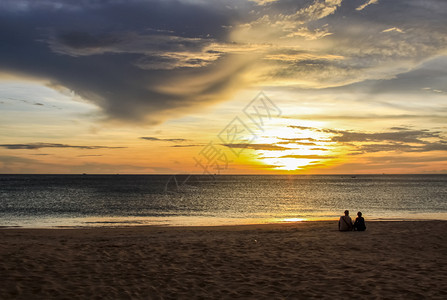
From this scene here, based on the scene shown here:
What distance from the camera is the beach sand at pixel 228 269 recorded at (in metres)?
8.57

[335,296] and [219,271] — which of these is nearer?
[335,296]

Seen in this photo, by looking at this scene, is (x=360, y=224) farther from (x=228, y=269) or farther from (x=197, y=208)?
(x=197, y=208)

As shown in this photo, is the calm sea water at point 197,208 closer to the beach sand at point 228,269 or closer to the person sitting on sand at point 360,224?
the person sitting on sand at point 360,224

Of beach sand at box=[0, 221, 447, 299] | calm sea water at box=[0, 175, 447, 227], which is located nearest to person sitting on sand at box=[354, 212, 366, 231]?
beach sand at box=[0, 221, 447, 299]

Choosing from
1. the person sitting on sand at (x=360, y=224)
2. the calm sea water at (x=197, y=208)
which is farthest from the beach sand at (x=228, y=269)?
the calm sea water at (x=197, y=208)

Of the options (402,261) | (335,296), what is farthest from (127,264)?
(402,261)

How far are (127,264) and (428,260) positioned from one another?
10.2 metres

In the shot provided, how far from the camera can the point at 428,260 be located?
11.9m

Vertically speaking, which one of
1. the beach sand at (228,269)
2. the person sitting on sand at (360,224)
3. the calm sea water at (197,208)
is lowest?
the calm sea water at (197,208)

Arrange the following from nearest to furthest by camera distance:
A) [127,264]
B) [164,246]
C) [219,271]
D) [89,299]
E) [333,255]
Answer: [89,299], [219,271], [127,264], [333,255], [164,246]

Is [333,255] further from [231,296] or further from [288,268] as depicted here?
[231,296]

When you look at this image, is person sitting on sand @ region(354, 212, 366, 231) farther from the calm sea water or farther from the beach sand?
the calm sea water

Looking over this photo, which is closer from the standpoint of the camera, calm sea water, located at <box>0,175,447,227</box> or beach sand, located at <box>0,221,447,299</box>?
beach sand, located at <box>0,221,447,299</box>

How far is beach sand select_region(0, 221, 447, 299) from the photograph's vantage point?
8.57 meters
